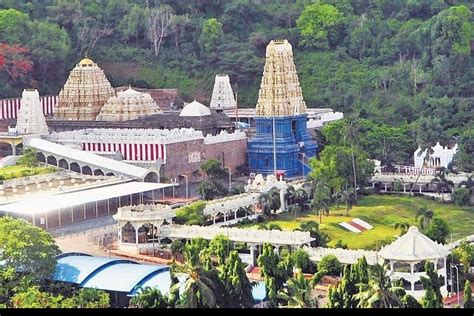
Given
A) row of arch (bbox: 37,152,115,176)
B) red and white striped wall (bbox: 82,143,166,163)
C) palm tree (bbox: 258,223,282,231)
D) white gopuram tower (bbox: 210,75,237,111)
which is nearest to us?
palm tree (bbox: 258,223,282,231)

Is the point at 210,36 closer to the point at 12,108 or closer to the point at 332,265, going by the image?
the point at 12,108

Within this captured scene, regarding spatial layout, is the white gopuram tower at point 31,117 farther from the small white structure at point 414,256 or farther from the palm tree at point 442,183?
the small white structure at point 414,256

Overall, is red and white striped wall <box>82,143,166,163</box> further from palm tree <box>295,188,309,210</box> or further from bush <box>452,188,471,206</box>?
bush <box>452,188,471,206</box>

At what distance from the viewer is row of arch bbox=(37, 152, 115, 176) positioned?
65.3 meters

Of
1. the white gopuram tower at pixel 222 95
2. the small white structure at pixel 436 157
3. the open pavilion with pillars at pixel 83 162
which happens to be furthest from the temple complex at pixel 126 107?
the small white structure at pixel 436 157

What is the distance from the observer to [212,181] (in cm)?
6456

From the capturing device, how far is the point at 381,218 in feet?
196

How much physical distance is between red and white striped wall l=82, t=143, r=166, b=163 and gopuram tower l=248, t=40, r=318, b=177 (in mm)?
5142

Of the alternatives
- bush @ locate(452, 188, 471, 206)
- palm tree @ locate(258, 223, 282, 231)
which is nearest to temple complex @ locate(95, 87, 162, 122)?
bush @ locate(452, 188, 471, 206)

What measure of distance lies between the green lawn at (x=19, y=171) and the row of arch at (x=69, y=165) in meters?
1.26

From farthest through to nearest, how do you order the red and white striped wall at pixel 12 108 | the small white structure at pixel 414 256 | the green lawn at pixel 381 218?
Result: the red and white striped wall at pixel 12 108 < the green lawn at pixel 381 218 < the small white structure at pixel 414 256

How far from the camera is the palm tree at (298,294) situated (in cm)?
4244

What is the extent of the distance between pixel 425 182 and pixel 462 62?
15890 mm
